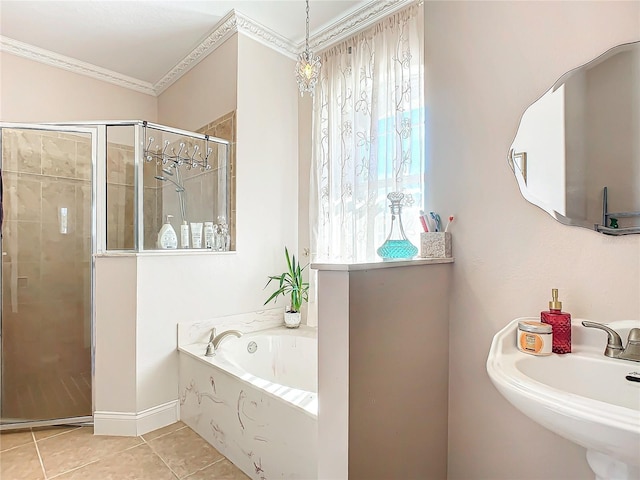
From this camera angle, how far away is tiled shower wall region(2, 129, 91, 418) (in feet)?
7.29

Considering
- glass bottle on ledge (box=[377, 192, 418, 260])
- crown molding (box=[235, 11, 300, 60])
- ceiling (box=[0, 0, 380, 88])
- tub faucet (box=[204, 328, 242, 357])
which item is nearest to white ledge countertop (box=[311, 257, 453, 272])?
glass bottle on ledge (box=[377, 192, 418, 260])

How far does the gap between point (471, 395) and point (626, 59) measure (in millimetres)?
1250

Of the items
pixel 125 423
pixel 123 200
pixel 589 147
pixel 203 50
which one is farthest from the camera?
pixel 203 50

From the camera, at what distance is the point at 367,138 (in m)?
2.31

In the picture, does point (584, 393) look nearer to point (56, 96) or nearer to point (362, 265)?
point (362, 265)

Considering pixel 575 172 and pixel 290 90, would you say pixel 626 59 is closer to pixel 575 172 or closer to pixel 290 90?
pixel 575 172

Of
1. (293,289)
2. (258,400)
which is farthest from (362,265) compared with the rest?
(293,289)

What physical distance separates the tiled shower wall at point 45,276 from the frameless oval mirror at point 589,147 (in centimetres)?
249

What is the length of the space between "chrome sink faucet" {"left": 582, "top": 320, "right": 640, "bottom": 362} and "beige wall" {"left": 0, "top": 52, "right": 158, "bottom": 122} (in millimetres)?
3873

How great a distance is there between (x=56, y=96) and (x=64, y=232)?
1.47 m

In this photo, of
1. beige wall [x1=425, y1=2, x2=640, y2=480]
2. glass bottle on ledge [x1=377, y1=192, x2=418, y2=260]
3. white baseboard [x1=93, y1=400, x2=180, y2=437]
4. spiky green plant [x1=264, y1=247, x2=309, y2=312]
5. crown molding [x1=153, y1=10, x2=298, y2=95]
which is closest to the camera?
beige wall [x1=425, y1=2, x2=640, y2=480]

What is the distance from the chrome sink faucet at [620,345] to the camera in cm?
99

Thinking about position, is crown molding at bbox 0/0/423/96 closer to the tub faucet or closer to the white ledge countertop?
the white ledge countertop

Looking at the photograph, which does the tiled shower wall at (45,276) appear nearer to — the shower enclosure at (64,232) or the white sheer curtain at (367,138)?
the shower enclosure at (64,232)
